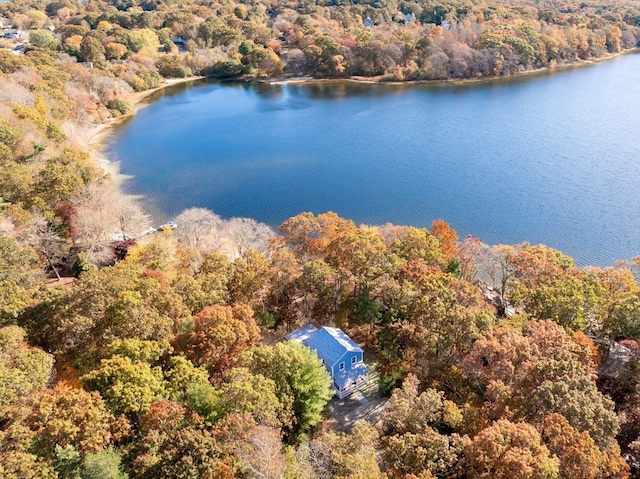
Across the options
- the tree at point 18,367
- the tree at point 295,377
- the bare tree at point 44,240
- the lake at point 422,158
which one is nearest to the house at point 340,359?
the tree at point 295,377

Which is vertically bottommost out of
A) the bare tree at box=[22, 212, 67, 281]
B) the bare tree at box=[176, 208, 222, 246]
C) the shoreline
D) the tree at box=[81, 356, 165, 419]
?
the bare tree at box=[176, 208, 222, 246]

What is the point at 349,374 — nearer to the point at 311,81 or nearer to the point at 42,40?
the point at 311,81

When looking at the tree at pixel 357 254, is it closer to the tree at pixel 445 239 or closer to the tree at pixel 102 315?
the tree at pixel 445 239

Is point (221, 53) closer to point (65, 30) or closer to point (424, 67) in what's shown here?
point (65, 30)

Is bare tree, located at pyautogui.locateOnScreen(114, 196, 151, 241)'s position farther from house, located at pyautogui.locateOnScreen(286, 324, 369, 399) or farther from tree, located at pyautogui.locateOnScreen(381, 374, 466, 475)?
tree, located at pyautogui.locateOnScreen(381, 374, 466, 475)

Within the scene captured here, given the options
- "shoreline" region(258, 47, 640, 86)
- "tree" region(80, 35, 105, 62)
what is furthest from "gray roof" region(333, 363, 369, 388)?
"tree" region(80, 35, 105, 62)

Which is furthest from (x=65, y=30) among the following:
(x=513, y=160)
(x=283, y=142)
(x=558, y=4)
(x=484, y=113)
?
(x=558, y=4)
